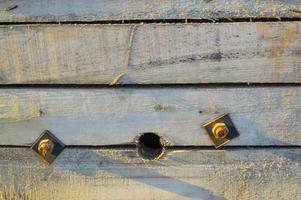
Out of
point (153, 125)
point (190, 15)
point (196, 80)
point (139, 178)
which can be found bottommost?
point (139, 178)

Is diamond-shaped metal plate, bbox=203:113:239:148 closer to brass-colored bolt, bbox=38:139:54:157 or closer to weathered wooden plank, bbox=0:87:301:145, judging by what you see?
weathered wooden plank, bbox=0:87:301:145

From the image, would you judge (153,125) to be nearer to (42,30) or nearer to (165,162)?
(165,162)

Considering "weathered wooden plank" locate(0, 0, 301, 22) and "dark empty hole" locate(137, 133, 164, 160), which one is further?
"dark empty hole" locate(137, 133, 164, 160)

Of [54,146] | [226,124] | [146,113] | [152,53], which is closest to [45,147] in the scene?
[54,146]

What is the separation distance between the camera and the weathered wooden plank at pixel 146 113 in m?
1.54

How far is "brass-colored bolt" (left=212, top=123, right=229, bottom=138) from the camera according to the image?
5.02ft

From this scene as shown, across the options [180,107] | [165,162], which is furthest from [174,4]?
[165,162]

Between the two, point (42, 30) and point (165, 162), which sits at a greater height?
point (42, 30)

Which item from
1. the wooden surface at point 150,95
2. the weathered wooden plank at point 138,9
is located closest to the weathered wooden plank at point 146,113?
the wooden surface at point 150,95

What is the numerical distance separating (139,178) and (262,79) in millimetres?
476

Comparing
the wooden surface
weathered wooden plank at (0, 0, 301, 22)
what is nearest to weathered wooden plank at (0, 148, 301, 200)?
the wooden surface

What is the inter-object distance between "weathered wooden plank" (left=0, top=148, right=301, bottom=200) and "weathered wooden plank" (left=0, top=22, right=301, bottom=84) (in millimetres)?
235

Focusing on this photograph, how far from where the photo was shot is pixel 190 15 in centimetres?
149

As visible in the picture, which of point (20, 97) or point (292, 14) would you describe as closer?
point (292, 14)
